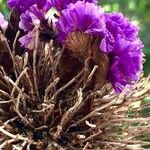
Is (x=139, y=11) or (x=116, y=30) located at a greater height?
(x=116, y=30)

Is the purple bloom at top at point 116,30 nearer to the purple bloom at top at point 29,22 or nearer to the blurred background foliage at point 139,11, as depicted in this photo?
the purple bloom at top at point 29,22

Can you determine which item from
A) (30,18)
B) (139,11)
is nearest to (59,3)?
(30,18)

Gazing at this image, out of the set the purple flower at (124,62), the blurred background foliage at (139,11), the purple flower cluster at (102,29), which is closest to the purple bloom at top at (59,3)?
the purple flower cluster at (102,29)

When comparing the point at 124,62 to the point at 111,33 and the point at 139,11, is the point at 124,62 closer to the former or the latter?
→ the point at 111,33

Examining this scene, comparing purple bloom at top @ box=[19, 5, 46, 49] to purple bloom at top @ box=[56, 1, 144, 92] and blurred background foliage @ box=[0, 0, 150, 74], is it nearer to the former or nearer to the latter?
purple bloom at top @ box=[56, 1, 144, 92]

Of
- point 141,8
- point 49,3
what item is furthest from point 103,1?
point 49,3

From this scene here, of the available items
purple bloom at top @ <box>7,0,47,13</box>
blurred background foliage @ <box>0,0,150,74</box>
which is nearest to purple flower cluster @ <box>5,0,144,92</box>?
purple bloom at top @ <box>7,0,47,13</box>
